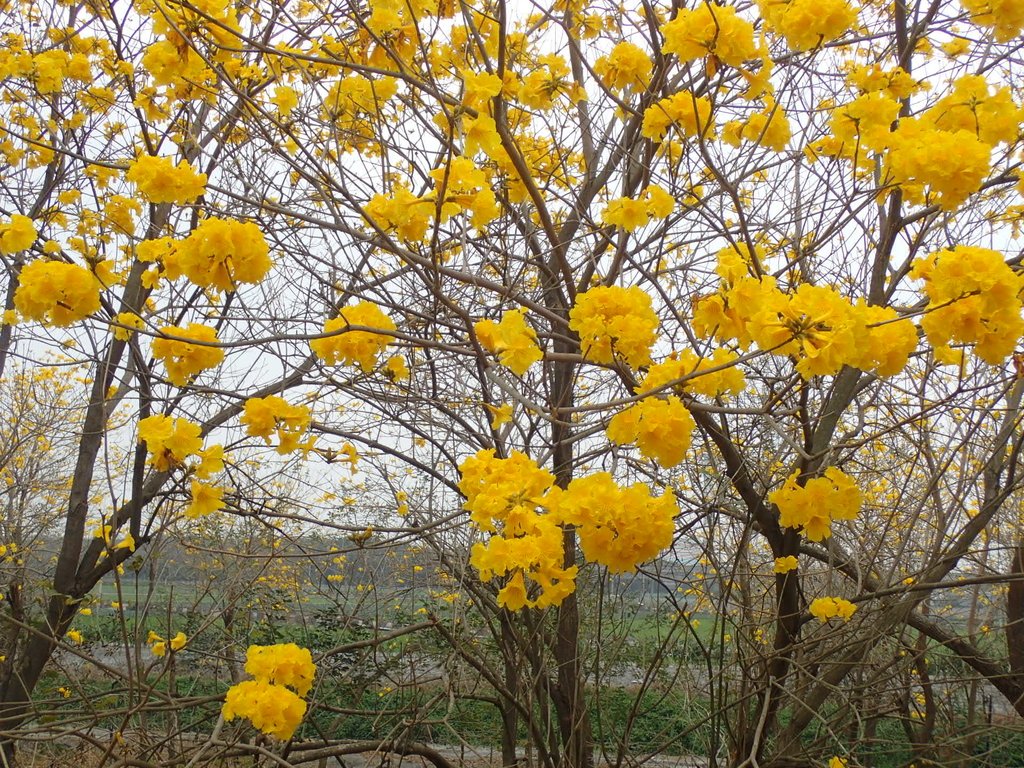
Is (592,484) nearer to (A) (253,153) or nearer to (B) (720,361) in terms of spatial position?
(B) (720,361)

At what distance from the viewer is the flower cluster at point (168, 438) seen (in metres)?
2.09

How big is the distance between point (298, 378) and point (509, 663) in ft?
7.66

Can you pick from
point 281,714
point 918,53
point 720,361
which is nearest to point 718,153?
point 918,53

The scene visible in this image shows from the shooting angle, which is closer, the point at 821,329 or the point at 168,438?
the point at 821,329

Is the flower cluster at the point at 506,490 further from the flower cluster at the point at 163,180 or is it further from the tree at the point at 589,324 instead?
the flower cluster at the point at 163,180

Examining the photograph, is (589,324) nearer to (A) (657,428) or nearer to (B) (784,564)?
(A) (657,428)

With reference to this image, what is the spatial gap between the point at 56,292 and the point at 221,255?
1.31 feet

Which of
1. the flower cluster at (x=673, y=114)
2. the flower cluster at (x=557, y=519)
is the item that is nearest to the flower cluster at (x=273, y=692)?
the flower cluster at (x=557, y=519)

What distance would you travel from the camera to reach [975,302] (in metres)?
1.59

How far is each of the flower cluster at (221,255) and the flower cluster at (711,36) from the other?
126cm

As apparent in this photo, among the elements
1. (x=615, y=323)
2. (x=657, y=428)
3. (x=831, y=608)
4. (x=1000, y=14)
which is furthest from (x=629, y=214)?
(x=831, y=608)

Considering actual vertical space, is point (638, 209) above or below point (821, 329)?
above

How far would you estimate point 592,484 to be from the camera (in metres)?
1.75

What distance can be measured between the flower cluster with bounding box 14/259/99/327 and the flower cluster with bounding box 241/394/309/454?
612 millimetres
